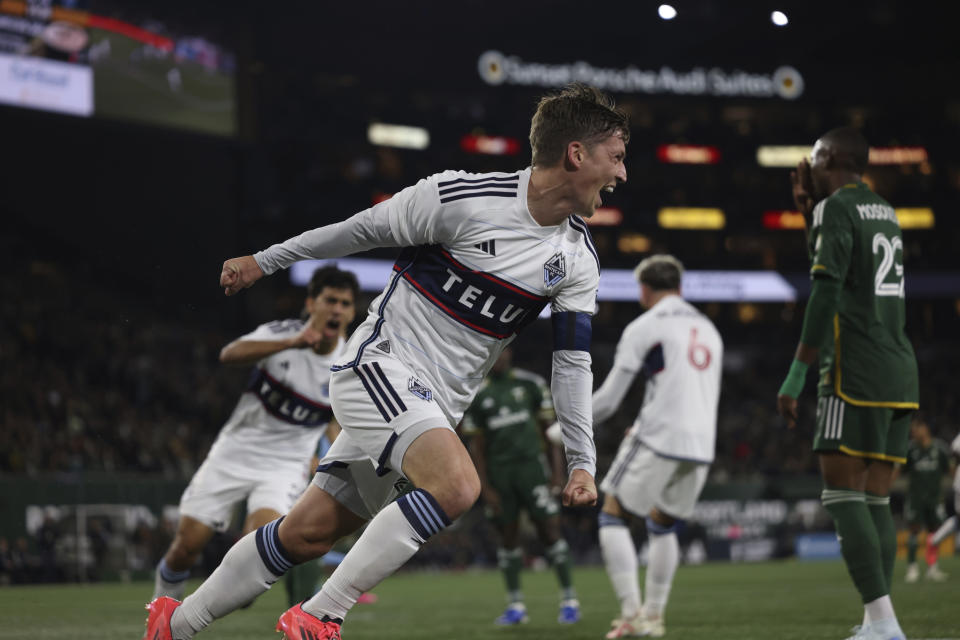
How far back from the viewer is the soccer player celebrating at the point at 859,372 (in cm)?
517

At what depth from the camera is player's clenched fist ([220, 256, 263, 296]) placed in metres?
4.05

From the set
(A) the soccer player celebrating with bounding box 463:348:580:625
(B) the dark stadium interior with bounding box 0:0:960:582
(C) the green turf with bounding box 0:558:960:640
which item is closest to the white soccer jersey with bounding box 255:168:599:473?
(C) the green turf with bounding box 0:558:960:640

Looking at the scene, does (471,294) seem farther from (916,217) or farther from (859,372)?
(916,217)

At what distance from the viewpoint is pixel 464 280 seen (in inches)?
170

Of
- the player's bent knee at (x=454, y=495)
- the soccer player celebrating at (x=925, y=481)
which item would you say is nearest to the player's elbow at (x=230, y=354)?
the player's bent knee at (x=454, y=495)

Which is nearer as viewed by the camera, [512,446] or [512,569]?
[512,569]

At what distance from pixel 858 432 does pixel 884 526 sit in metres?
0.52

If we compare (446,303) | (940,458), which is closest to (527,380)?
(446,303)

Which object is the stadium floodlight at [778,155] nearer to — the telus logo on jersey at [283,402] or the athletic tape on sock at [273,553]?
the telus logo on jersey at [283,402]

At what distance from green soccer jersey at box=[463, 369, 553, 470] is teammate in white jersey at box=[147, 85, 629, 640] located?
22.0ft

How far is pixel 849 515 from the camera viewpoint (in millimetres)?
5176

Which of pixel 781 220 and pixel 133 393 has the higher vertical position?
pixel 781 220

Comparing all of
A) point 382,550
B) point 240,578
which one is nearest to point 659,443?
point 240,578

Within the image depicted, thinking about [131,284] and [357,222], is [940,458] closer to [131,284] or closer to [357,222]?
[357,222]
